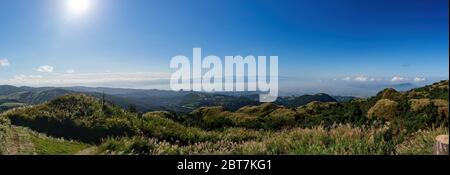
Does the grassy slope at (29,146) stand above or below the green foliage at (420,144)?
below

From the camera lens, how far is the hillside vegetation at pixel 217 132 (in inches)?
448

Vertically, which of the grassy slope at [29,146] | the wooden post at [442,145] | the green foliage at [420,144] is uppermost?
the wooden post at [442,145]

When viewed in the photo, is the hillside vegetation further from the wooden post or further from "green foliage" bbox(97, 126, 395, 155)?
the wooden post

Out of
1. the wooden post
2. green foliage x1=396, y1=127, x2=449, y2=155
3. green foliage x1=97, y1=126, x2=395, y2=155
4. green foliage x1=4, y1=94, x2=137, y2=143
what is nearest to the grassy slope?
green foliage x1=97, y1=126, x2=395, y2=155

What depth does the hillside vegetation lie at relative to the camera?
1137 centimetres

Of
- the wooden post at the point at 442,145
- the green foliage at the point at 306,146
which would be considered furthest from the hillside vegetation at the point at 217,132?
the wooden post at the point at 442,145

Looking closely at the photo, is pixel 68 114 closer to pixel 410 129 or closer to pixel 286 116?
pixel 410 129

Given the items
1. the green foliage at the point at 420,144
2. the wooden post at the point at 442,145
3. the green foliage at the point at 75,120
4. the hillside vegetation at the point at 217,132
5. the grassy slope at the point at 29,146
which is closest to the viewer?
the wooden post at the point at 442,145

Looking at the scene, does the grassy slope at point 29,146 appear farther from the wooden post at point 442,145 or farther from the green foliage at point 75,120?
the wooden post at point 442,145

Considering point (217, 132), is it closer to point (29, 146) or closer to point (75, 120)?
point (75, 120)

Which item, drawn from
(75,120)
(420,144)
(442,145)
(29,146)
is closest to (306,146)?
(420,144)
